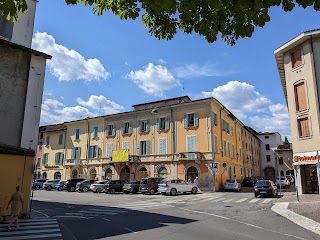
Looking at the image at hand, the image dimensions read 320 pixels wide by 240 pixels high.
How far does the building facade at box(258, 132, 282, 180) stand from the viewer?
67562 mm

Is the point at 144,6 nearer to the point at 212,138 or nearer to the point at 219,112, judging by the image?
the point at 212,138

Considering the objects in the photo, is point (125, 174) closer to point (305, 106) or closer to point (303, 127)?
point (303, 127)

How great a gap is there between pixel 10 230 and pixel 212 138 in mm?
26468

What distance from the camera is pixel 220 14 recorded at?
5.22m

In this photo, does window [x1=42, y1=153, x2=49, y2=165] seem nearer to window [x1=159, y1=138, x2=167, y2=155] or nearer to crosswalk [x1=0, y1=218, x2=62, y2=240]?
window [x1=159, y1=138, x2=167, y2=155]

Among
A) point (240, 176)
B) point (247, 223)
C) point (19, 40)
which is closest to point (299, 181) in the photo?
point (247, 223)

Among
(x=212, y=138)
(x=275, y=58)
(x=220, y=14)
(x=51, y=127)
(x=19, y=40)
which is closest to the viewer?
(x=220, y=14)

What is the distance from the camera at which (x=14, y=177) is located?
1362cm

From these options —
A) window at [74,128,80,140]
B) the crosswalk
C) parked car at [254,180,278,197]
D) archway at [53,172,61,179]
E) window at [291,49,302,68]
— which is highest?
window at [291,49,302,68]

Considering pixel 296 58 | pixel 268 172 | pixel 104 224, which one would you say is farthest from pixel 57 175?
pixel 268 172

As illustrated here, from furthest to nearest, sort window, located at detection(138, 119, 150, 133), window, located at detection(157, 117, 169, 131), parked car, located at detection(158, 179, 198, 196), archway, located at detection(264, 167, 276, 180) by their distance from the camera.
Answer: archway, located at detection(264, 167, 276, 180) < window, located at detection(138, 119, 150, 133) < window, located at detection(157, 117, 169, 131) < parked car, located at detection(158, 179, 198, 196)

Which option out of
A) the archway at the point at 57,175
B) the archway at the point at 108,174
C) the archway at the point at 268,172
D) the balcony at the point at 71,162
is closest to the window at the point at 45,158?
the archway at the point at 57,175

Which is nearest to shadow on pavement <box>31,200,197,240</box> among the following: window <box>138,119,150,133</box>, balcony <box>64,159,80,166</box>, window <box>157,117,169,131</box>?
window <box>157,117,169,131</box>

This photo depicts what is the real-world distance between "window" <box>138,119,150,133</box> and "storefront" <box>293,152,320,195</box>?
20018mm
